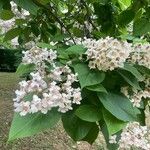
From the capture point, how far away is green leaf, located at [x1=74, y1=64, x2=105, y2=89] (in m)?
1.31

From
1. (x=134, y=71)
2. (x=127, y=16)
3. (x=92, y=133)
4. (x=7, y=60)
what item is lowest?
(x=7, y=60)

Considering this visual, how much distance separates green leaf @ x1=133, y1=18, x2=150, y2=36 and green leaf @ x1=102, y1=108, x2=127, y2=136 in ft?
2.18

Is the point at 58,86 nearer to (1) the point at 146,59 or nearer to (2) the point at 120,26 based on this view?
(1) the point at 146,59

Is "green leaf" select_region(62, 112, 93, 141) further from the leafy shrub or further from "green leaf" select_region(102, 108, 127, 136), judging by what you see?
the leafy shrub

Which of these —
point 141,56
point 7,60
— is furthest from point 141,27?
point 7,60

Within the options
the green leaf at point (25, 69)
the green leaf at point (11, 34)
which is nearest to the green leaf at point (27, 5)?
the green leaf at point (25, 69)

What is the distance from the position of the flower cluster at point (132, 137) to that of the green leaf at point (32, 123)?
0.24 m

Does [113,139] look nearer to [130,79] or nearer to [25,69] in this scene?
[130,79]

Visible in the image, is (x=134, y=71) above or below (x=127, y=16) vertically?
above

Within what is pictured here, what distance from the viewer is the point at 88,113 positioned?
4.34 ft

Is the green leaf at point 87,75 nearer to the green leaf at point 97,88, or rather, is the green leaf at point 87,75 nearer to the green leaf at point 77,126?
the green leaf at point 97,88

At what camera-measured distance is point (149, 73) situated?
1528 millimetres

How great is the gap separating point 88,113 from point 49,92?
0.14 metres

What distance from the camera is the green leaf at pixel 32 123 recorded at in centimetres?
123
